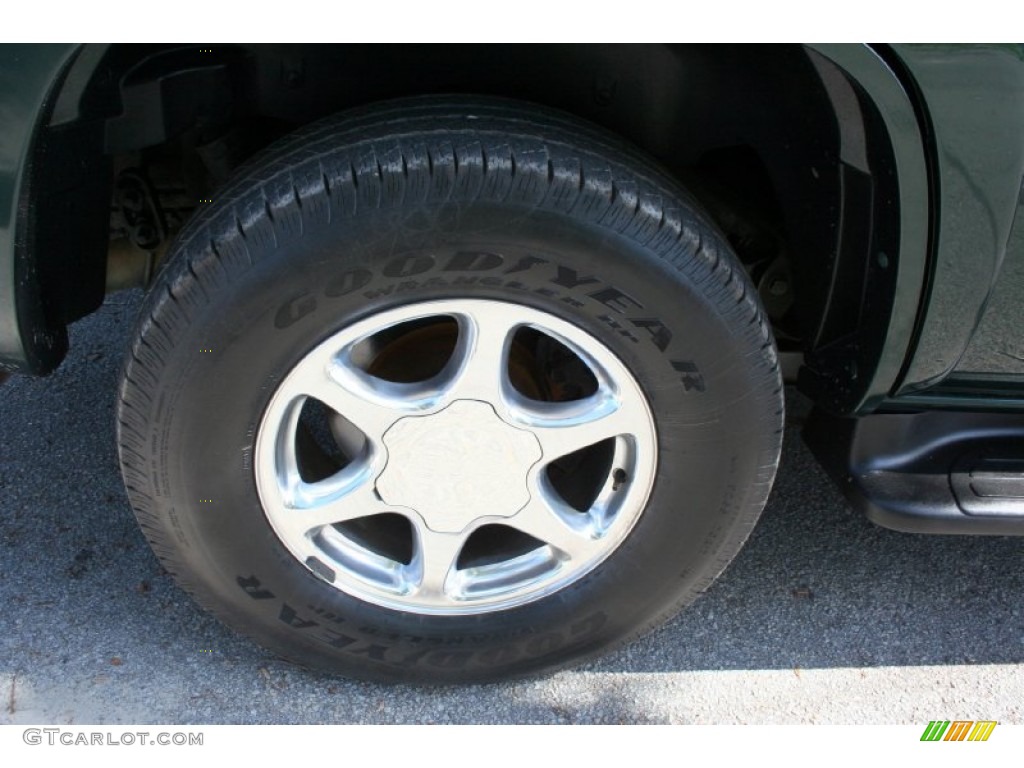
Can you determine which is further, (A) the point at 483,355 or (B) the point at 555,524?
(B) the point at 555,524

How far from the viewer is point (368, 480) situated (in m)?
1.84

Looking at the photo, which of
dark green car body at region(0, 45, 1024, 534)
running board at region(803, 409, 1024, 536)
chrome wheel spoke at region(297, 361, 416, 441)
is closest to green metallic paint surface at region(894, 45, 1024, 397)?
dark green car body at region(0, 45, 1024, 534)

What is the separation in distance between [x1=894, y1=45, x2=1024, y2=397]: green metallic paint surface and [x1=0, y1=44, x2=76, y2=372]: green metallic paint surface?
1.17 meters

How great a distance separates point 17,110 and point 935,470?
1.67 m

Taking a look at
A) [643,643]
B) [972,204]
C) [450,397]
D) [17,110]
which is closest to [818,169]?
[972,204]

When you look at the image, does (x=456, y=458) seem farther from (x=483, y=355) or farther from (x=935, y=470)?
(x=935, y=470)

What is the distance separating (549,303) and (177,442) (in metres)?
0.66

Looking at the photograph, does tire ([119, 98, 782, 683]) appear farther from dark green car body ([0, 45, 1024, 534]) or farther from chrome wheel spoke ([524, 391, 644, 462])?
dark green car body ([0, 45, 1024, 534])

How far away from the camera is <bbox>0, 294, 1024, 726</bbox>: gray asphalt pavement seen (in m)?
2.02

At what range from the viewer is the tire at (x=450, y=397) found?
5.21 feet

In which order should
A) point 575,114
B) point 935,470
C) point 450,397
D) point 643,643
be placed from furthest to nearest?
point 643,643
point 935,470
point 575,114
point 450,397

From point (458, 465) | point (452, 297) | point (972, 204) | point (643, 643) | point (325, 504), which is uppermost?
point (972, 204)

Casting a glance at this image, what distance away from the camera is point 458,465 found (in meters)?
1.81

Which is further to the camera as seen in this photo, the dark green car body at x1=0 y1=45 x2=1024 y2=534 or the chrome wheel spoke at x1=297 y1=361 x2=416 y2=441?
the chrome wheel spoke at x1=297 y1=361 x2=416 y2=441
